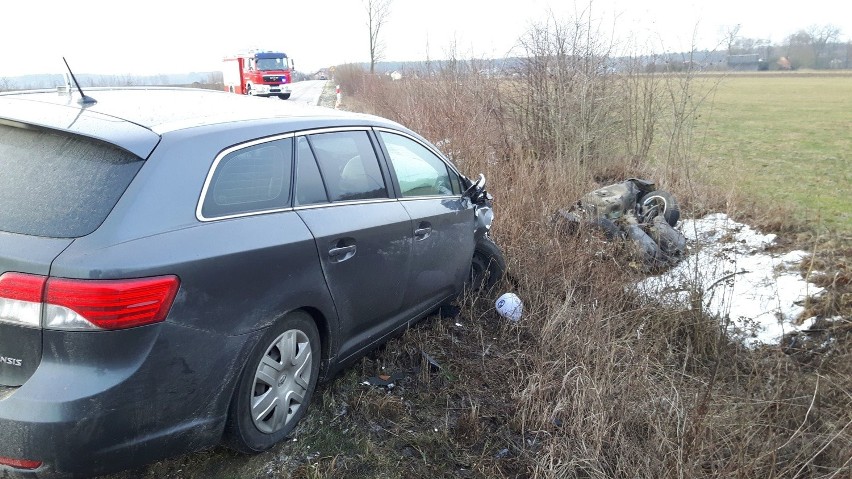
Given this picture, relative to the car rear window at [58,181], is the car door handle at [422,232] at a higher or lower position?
lower

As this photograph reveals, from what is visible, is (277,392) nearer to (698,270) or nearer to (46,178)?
(46,178)

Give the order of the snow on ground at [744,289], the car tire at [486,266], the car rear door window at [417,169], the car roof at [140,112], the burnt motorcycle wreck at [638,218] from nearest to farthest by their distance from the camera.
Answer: the car roof at [140,112] → the car rear door window at [417,169] → the snow on ground at [744,289] → the car tire at [486,266] → the burnt motorcycle wreck at [638,218]

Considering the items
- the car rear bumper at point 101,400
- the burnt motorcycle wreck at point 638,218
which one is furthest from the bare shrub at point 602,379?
the car rear bumper at point 101,400

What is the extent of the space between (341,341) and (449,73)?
9.63 meters

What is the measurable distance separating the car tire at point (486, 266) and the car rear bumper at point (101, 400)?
10.1 ft

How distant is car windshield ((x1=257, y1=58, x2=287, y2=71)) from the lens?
3600 centimetres

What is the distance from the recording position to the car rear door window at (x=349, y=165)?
363 centimetres

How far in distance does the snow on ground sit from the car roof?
10.3ft

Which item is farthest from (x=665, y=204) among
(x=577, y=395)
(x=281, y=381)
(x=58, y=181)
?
(x=58, y=181)

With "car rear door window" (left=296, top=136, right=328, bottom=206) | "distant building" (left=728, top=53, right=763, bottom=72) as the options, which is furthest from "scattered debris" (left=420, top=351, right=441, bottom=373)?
"distant building" (left=728, top=53, right=763, bottom=72)

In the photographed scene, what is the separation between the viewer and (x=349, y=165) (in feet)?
12.6

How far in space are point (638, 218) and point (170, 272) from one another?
674cm

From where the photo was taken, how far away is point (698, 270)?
208 inches

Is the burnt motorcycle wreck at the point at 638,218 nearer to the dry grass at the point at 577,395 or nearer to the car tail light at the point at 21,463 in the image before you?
the dry grass at the point at 577,395
